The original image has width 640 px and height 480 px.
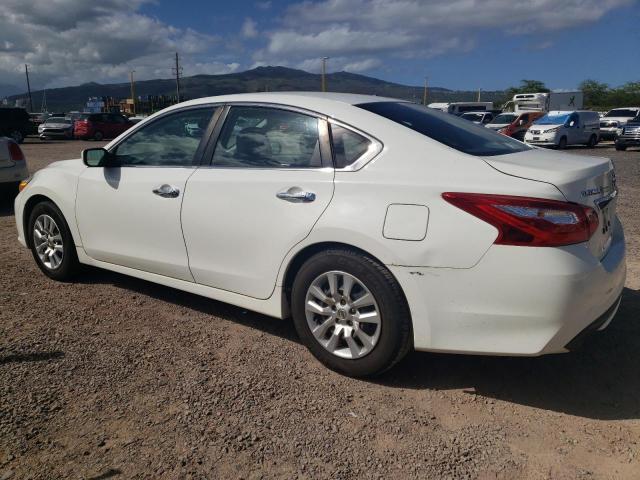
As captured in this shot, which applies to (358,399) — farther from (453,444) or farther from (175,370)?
(175,370)

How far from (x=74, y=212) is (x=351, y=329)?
262 cm

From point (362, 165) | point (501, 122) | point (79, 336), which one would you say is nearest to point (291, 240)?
point (362, 165)

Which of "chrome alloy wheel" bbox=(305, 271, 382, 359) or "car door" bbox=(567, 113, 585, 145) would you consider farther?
"car door" bbox=(567, 113, 585, 145)

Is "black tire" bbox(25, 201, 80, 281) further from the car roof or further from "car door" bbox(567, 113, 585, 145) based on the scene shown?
"car door" bbox(567, 113, 585, 145)

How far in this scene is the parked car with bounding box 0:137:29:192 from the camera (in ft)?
27.5

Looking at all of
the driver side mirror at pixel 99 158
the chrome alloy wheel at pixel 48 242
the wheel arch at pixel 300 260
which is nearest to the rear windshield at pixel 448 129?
the wheel arch at pixel 300 260

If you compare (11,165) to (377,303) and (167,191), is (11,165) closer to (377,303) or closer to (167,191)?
(167,191)

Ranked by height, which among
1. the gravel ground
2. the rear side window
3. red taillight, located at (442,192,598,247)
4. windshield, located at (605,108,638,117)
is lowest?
the gravel ground

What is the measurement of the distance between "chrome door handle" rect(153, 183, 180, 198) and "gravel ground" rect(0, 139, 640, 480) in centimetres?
92

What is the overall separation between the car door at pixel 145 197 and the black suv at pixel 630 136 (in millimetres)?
21562

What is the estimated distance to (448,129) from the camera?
3324mm

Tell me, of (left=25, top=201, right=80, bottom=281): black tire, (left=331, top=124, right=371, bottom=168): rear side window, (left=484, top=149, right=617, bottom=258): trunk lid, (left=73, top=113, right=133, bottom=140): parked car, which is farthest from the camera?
(left=73, top=113, right=133, bottom=140): parked car

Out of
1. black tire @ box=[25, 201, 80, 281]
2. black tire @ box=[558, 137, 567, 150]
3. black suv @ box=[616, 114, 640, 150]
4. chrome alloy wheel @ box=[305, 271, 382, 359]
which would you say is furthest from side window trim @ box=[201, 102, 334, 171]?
black tire @ box=[558, 137, 567, 150]

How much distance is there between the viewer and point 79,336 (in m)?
3.67
